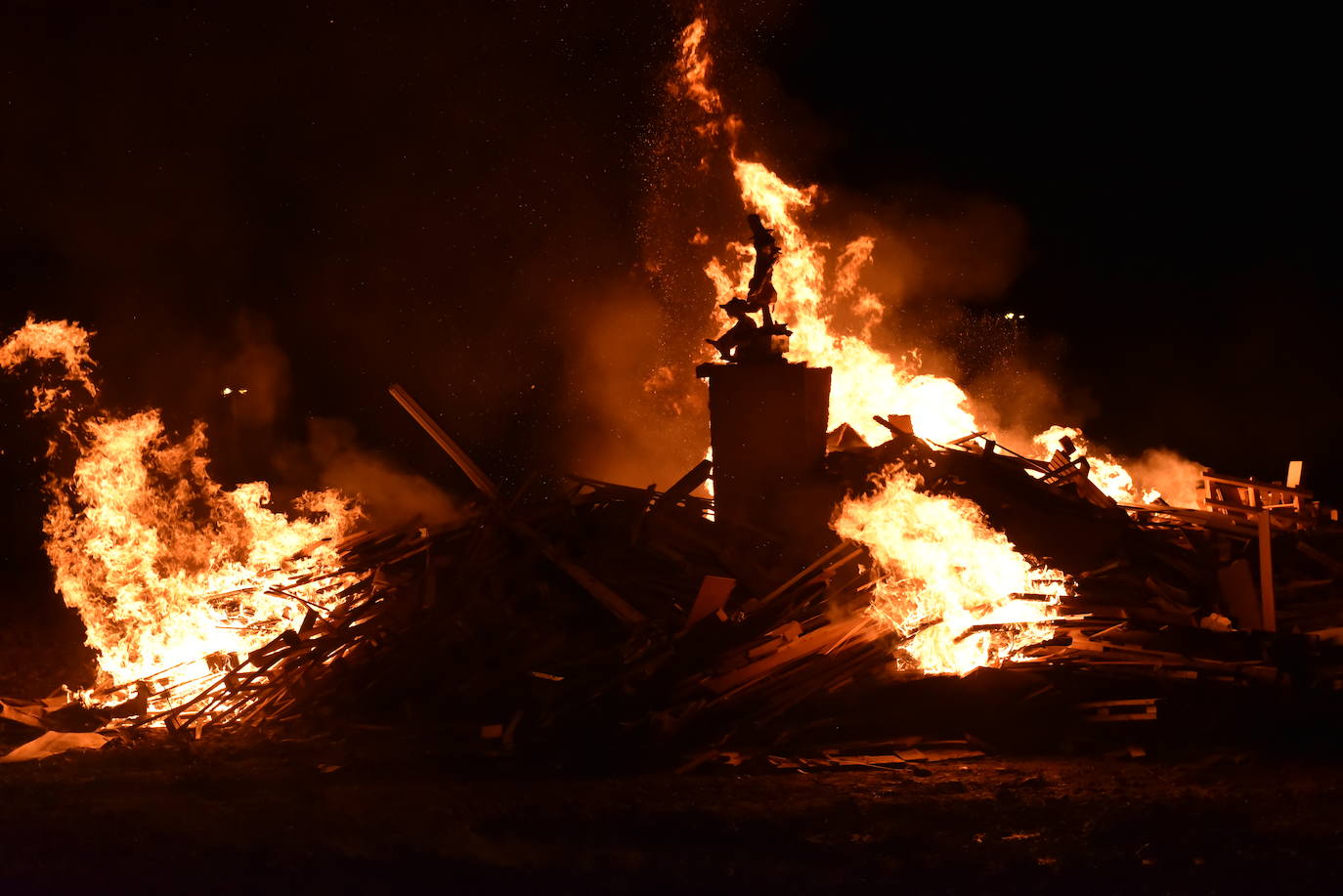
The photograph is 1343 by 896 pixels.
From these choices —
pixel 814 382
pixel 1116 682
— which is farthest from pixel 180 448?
pixel 1116 682

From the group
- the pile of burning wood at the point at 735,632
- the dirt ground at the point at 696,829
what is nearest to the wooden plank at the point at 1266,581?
the pile of burning wood at the point at 735,632

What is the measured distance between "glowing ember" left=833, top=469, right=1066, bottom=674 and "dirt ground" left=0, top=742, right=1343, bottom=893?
103cm

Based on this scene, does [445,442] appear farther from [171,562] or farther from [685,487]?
[171,562]

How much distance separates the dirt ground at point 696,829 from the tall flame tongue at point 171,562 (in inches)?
98.4

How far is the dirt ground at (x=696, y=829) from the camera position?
14.7ft

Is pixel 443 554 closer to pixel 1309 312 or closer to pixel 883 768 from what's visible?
pixel 883 768

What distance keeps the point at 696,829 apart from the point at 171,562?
6903mm

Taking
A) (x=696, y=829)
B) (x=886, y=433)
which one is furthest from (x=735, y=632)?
(x=886, y=433)

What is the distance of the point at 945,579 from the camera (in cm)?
741

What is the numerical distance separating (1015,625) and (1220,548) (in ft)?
8.92

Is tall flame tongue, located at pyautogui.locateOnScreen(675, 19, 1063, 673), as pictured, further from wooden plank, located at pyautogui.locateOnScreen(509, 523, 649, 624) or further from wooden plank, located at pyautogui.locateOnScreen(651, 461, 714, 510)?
wooden plank, located at pyautogui.locateOnScreen(509, 523, 649, 624)

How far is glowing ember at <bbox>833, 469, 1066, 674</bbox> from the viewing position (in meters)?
6.86

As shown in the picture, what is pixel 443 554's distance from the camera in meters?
8.73

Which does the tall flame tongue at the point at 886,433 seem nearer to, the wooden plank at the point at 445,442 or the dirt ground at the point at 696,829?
the dirt ground at the point at 696,829
